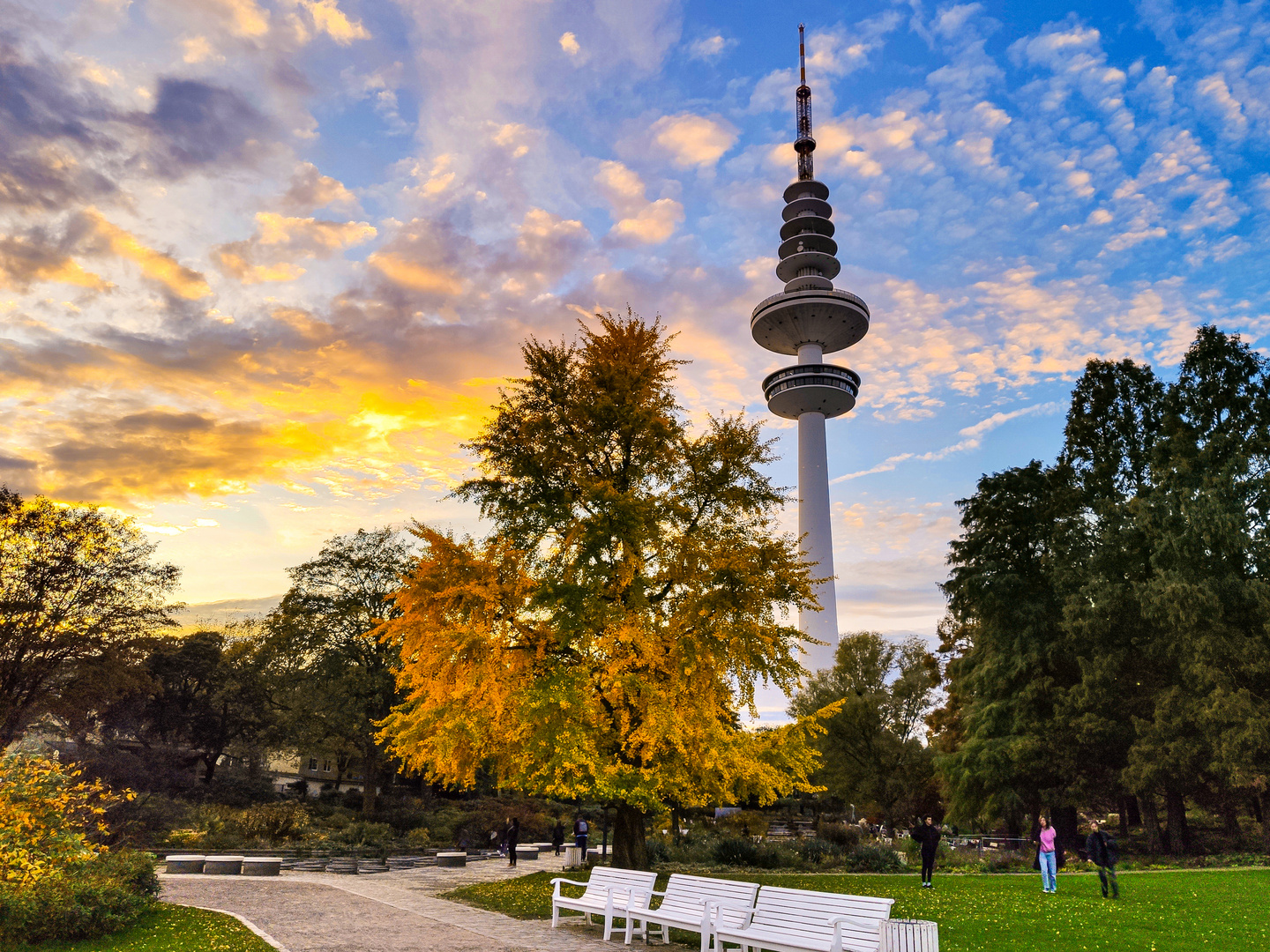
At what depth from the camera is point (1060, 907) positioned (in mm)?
14367

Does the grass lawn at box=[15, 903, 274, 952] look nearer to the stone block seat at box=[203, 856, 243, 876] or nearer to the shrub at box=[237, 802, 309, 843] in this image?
the stone block seat at box=[203, 856, 243, 876]

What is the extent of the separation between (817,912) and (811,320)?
8085 cm

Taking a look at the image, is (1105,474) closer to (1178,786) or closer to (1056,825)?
(1178,786)

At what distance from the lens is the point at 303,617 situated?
38250 millimetres

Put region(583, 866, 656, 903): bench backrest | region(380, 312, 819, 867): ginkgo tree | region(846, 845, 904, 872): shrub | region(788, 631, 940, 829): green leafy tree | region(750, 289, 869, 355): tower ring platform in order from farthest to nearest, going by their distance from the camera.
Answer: region(750, 289, 869, 355): tower ring platform → region(788, 631, 940, 829): green leafy tree → region(846, 845, 904, 872): shrub → region(380, 312, 819, 867): ginkgo tree → region(583, 866, 656, 903): bench backrest

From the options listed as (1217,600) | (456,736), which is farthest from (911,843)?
(456,736)

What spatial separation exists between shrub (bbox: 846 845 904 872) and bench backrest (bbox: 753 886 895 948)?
1479 centimetres

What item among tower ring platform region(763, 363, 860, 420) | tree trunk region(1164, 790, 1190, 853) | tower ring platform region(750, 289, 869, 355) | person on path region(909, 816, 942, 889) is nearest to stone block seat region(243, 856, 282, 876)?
person on path region(909, 816, 942, 889)

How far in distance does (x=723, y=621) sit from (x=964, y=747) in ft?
82.6

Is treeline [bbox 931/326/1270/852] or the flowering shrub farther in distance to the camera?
treeline [bbox 931/326/1270/852]

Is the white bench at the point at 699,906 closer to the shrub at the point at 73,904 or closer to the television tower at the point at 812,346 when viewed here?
the shrub at the point at 73,904

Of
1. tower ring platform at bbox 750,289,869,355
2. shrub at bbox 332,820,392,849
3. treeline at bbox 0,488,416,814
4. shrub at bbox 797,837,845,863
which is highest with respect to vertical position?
tower ring platform at bbox 750,289,869,355

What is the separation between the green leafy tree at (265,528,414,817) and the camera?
36.0m

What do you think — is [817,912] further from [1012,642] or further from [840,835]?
[1012,642]
